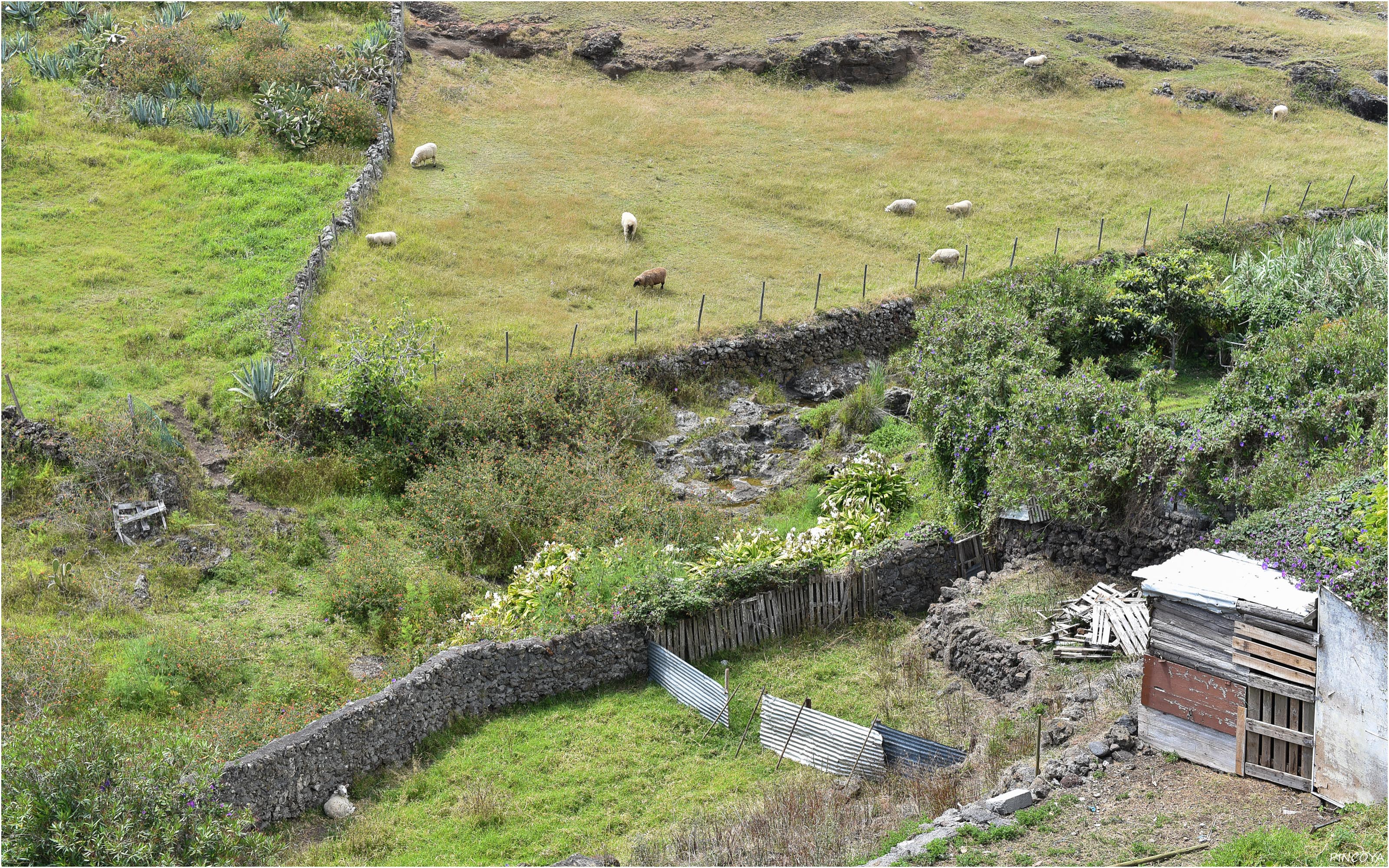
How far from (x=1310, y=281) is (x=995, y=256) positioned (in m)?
8.86

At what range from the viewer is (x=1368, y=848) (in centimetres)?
979

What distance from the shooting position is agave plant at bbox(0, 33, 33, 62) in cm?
3575

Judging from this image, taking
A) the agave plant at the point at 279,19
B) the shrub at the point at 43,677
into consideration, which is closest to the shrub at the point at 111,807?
the shrub at the point at 43,677

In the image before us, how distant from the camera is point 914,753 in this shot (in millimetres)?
13492

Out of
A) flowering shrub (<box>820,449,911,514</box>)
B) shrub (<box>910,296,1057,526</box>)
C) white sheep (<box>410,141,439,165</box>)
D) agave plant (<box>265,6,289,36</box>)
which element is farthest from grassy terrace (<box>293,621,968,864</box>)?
agave plant (<box>265,6,289,36</box>)

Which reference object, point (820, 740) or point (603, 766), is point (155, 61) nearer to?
point (603, 766)

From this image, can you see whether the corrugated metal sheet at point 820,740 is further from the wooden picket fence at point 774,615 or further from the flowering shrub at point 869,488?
the flowering shrub at point 869,488

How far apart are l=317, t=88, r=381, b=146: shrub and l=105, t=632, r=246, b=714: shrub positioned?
22.0m

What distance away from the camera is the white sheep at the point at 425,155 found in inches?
1374

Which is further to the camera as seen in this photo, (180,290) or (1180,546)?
(180,290)

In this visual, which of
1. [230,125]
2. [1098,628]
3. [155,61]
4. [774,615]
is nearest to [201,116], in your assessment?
[230,125]

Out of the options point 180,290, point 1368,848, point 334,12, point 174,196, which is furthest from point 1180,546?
point 334,12

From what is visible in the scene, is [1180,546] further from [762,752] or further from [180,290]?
→ [180,290]

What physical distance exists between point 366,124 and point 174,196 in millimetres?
6614
